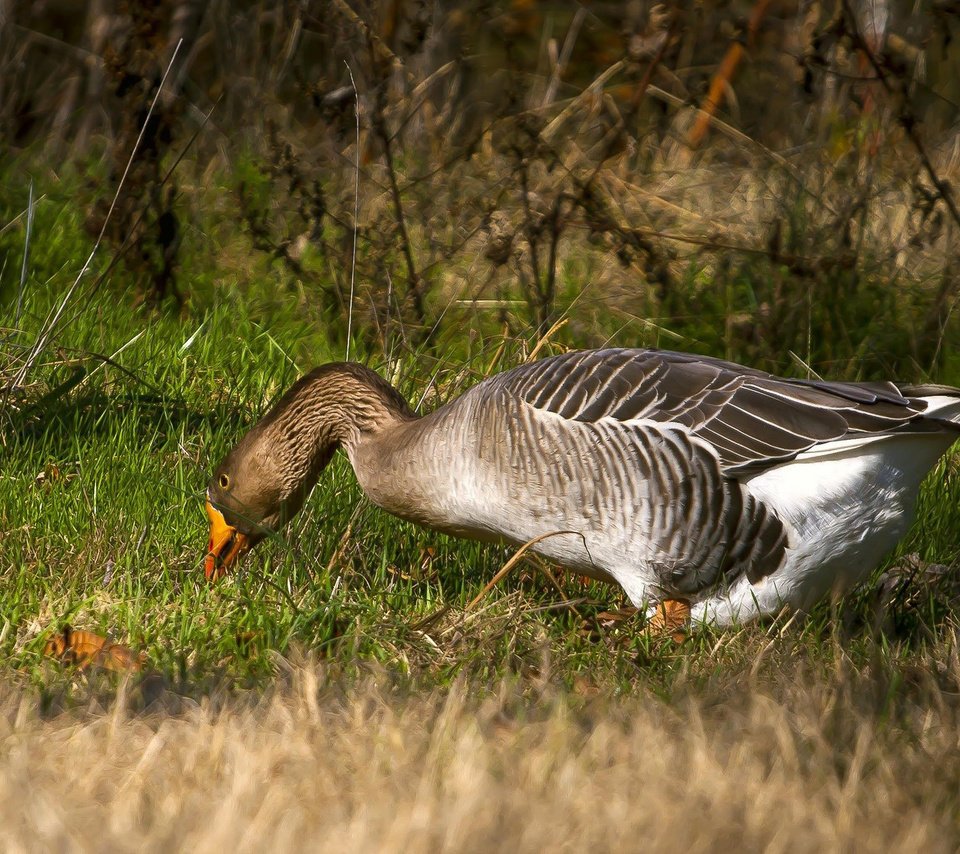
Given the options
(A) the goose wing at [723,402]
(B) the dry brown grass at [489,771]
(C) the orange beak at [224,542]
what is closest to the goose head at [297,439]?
(C) the orange beak at [224,542]

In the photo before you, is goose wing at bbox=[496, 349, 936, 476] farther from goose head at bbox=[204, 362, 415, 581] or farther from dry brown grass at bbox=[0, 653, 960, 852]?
dry brown grass at bbox=[0, 653, 960, 852]

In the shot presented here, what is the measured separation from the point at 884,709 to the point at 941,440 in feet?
3.23

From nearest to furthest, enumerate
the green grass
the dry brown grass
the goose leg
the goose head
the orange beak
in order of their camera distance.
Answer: the dry brown grass
the green grass
the goose leg
the orange beak
the goose head

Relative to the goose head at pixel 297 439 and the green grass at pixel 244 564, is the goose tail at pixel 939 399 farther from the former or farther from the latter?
the goose head at pixel 297 439

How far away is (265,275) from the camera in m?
7.05

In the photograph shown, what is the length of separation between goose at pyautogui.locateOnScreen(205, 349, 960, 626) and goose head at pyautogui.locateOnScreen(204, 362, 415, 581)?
421 millimetres

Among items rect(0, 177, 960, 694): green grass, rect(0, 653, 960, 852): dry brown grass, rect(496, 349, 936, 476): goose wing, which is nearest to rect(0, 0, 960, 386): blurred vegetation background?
rect(0, 177, 960, 694): green grass

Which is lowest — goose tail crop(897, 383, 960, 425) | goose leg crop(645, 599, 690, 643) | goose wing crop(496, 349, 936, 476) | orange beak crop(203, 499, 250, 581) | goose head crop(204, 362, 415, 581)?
orange beak crop(203, 499, 250, 581)

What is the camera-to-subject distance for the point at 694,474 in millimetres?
3852

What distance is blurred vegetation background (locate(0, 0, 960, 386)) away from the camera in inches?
240

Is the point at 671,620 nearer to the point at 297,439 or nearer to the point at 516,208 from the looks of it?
the point at 297,439

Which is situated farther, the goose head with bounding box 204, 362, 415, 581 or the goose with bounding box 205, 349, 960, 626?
the goose head with bounding box 204, 362, 415, 581

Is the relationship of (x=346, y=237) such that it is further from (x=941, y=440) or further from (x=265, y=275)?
(x=941, y=440)

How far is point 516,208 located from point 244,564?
3733 mm
